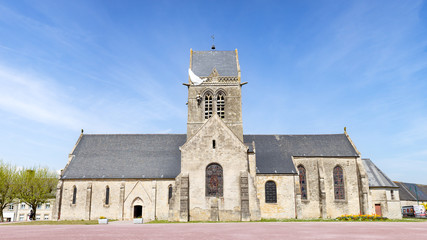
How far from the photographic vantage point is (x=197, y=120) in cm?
3594

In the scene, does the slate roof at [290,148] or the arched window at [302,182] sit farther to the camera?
the arched window at [302,182]

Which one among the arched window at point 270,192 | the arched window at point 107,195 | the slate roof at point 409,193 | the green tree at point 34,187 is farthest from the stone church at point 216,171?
the slate roof at point 409,193

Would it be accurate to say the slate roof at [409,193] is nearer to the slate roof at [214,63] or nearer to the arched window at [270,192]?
the arched window at [270,192]

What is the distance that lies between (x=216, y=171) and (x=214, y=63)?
15.0 metres

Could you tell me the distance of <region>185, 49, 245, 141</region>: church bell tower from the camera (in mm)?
35906

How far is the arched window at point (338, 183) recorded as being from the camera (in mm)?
36688

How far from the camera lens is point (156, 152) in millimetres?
38375

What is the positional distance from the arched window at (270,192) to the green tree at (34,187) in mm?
28872

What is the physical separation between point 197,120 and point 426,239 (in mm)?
25628

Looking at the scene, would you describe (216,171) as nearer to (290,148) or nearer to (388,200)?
(290,148)

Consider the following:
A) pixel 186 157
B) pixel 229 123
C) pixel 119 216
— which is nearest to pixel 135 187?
pixel 119 216

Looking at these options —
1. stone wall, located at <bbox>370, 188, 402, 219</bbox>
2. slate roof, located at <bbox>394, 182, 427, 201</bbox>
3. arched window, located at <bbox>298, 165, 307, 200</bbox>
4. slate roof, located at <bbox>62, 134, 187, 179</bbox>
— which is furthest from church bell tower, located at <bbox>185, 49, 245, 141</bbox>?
slate roof, located at <bbox>394, 182, 427, 201</bbox>

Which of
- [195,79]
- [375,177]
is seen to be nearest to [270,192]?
[375,177]

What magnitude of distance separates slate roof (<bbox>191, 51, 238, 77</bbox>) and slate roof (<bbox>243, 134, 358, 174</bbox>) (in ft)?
29.5
